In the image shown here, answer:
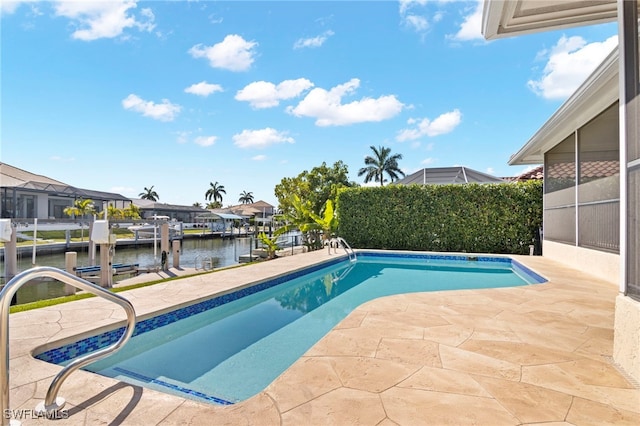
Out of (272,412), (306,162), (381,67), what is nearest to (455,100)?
(381,67)

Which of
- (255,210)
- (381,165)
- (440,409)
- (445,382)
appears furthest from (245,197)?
(440,409)

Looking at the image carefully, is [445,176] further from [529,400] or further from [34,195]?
[34,195]

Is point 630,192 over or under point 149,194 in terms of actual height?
under

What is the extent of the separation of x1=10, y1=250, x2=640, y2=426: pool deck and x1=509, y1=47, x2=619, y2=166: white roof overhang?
133 inches

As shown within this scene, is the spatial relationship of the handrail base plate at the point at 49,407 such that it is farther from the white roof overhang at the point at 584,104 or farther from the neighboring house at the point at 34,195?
the neighboring house at the point at 34,195

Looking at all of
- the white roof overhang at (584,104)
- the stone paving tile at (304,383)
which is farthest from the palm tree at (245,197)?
the stone paving tile at (304,383)

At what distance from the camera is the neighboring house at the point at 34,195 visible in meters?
20.4

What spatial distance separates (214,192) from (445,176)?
74.7 metres

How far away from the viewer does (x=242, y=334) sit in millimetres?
5172

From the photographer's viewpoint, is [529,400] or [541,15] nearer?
[529,400]

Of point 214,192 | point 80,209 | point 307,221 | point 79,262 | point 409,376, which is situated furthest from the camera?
point 214,192

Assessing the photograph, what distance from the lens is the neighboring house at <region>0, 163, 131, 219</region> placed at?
20.4 m

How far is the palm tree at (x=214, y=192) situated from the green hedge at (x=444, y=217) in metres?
73.3

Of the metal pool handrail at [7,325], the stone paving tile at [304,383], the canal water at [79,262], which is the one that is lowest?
the canal water at [79,262]
